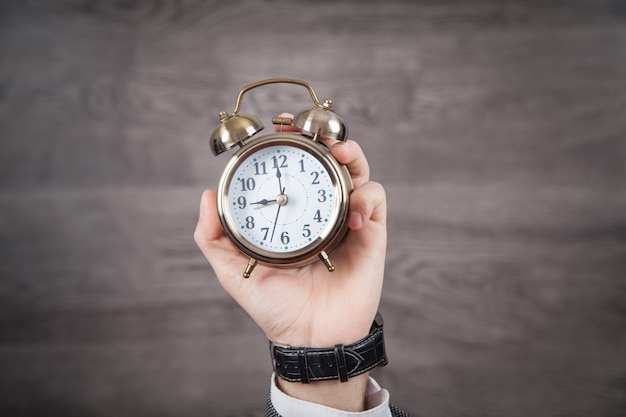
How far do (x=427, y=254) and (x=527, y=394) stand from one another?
767 mm

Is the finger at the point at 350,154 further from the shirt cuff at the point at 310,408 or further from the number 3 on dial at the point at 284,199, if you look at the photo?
the shirt cuff at the point at 310,408

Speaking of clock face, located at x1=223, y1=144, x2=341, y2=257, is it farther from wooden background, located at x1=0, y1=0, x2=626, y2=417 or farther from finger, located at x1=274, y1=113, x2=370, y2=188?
wooden background, located at x1=0, y1=0, x2=626, y2=417

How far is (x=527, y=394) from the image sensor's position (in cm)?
228

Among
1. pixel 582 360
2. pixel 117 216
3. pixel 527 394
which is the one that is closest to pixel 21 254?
pixel 117 216

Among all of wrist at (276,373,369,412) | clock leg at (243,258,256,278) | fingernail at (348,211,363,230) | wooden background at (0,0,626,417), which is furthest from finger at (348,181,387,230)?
wooden background at (0,0,626,417)

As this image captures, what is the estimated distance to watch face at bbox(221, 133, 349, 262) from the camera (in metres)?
1.14

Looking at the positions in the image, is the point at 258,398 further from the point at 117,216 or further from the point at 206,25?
the point at 206,25

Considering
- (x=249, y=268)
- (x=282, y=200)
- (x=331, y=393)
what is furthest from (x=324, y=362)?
(x=282, y=200)

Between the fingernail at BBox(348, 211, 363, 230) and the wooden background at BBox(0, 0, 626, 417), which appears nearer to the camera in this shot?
the fingernail at BBox(348, 211, 363, 230)

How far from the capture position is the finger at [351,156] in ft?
3.84

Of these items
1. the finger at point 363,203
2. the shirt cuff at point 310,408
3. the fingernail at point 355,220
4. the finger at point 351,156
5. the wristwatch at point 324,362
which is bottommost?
the shirt cuff at point 310,408

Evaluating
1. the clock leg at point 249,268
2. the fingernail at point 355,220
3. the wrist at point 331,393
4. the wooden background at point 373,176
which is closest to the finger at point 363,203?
the fingernail at point 355,220

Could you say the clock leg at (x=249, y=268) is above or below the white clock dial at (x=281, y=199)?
below

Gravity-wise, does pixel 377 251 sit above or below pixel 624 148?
below
